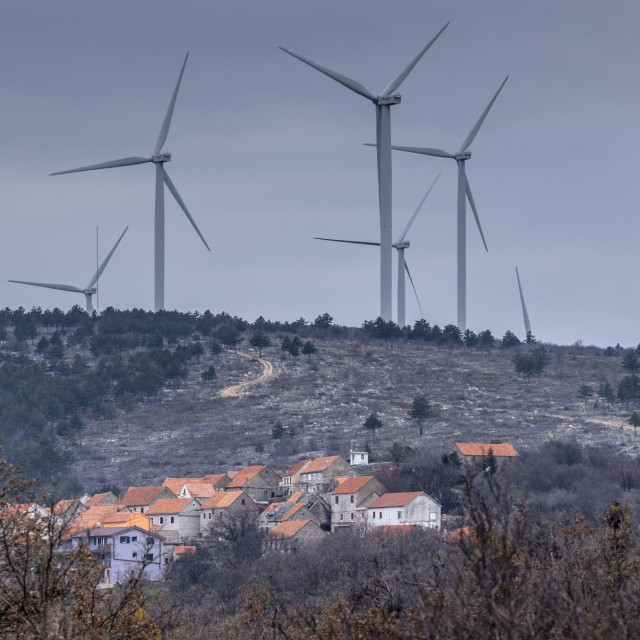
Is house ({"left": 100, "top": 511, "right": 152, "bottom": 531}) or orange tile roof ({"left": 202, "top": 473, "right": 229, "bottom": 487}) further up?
orange tile roof ({"left": 202, "top": 473, "right": 229, "bottom": 487})

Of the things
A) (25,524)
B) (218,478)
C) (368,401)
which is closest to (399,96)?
(218,478)

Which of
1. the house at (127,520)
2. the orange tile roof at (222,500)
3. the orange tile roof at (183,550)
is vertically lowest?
the orange tile roof at (183,550)

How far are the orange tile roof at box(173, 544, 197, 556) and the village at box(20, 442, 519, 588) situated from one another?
69 millimetres

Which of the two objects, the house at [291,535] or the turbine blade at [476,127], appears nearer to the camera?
the house at [291,535]

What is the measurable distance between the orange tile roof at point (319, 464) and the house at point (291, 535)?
1780cm

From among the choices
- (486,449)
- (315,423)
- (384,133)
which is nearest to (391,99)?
(384,133)

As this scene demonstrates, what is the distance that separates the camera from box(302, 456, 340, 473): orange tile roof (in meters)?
136

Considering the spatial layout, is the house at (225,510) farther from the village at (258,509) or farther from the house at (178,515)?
the house at (178,515)

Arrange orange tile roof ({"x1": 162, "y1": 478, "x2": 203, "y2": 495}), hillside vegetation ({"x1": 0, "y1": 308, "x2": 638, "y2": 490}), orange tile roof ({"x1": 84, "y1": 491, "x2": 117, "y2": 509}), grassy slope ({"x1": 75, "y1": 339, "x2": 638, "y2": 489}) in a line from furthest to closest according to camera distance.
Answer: hillside vegetation ({"x1": 0, "y1": 308, "x2": 638, "y2": 490}) < grassy slope ({"x1": 75, "y1": 339, "x2": 638, "y2": 489}) < orange tile roof ({"x1": 162, "y1": 478, "x2": 203, "y2": 495}) < orange tile roof ({"x1": 84, "y1": 491, "x2": 117, "y2": 509})

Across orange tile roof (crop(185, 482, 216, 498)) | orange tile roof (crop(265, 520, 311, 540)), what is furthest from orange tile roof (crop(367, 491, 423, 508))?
orange tile roof (crop(185, 482, 216, 498))

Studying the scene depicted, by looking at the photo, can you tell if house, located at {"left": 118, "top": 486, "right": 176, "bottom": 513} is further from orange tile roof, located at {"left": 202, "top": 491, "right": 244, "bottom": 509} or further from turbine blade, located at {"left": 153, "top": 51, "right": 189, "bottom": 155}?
turbine blade, located at {"left": 153, "top": 51, "right": 189, "bottom": 155}

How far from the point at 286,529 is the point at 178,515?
13395 millimetres

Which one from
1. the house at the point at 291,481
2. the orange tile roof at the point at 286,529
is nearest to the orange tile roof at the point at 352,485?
the orange tile roof at the point at 286,529

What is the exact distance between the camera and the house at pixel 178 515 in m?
125
